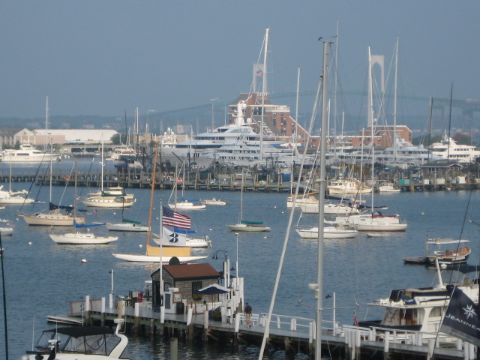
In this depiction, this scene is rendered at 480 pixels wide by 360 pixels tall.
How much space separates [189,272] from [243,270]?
10.8 meters

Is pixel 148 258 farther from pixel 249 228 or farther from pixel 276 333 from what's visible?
pixel 276 333

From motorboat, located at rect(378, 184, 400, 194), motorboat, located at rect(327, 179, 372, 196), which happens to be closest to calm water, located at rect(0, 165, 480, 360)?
motorboat, located at rect(327, 179, 372, 196)

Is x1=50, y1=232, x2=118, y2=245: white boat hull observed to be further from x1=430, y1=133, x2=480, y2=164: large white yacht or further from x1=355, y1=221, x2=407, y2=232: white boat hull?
x1=430, y1=133, x2=480, y2=164: large white yacht

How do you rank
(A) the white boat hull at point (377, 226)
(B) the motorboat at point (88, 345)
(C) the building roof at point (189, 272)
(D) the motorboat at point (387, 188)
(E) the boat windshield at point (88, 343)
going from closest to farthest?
(B) the motorboat at point (88, 345)
(E) the boat windshield at point (88, 343)
(C) the building roof at point (189, 272)
(A) the white boat hull at point (377, 226)
(D) the motorboat at point (387, 188)

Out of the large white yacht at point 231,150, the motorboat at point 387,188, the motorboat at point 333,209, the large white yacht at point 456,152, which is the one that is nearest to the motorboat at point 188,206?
the motorboat at point 333,209

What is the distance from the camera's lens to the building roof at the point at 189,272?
23297mm

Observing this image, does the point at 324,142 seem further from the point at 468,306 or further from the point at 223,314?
the point at 223,314

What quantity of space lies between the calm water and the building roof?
1336 mm

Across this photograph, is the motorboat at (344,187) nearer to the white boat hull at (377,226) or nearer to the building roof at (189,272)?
the white boat hull at (377,226)

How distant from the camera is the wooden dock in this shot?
19.5 m

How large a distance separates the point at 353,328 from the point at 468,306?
6148mm

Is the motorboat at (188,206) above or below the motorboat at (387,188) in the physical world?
below

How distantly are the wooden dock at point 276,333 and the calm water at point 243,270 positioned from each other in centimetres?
32

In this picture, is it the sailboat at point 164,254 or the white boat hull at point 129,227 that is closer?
the sailboat at point 164,254
